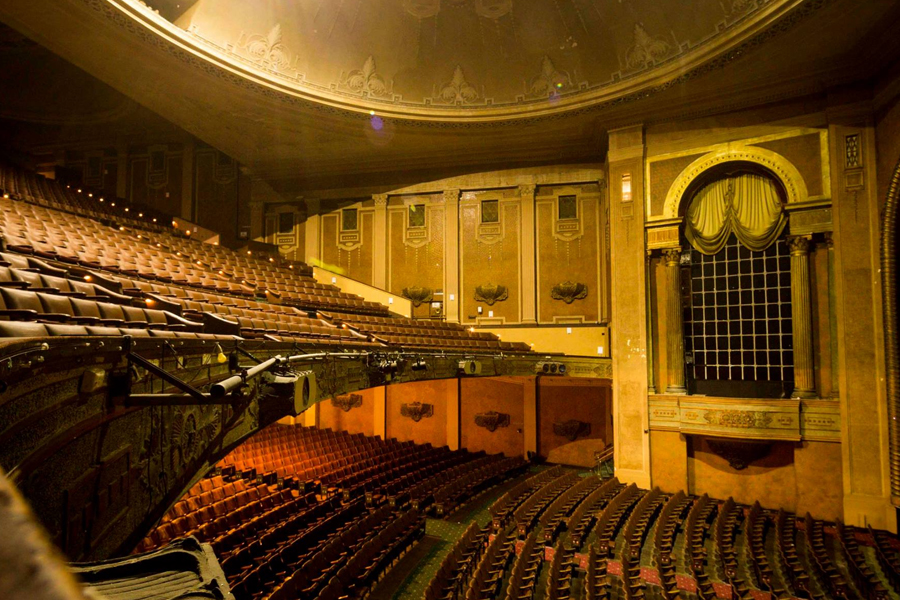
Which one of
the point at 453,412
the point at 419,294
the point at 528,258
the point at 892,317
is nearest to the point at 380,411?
the point at 453,412

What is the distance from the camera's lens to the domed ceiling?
823 cm

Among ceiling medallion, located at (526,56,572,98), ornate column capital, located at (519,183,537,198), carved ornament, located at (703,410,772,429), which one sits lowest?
carved ornament, located at (703,410,772,429)

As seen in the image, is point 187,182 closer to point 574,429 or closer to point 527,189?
point 527,189

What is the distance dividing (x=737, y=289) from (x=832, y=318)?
51.2 inches

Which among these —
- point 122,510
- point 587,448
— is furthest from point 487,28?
point 122,510

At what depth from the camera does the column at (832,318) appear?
7475 millimetres

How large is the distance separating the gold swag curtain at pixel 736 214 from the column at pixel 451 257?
436 centimetres

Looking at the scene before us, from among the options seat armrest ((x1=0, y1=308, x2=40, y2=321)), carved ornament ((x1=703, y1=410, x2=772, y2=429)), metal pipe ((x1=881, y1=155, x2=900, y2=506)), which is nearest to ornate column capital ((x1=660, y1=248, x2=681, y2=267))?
carved ornament ((x1=703, y1=410, x2=772, y2=429))

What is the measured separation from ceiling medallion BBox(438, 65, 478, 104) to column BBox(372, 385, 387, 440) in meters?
5.71

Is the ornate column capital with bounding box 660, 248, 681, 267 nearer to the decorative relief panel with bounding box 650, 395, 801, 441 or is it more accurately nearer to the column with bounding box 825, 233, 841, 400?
the column with bounding box 825, 233, 841, 400

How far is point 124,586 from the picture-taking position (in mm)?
1412

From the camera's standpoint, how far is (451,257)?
11297 millimetres

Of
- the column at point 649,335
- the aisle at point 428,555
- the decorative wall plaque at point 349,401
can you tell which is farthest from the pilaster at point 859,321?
the decorative wall plaque at point 349,401

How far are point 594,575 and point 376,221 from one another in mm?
8417
